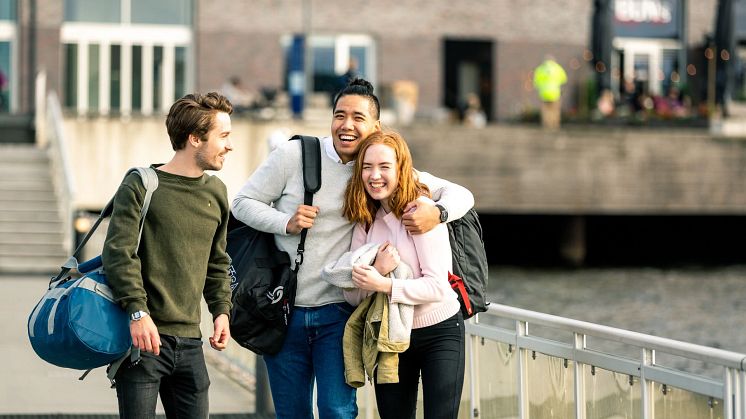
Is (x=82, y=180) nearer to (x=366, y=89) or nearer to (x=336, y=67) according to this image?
(x=336, y=67)

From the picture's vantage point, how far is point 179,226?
4828 millimetres

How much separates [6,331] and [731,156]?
71.4 ft

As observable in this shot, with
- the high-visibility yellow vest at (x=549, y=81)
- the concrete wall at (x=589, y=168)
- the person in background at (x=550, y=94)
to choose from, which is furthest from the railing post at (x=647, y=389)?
the high-visibility yellow vest at (x=549, y=81)

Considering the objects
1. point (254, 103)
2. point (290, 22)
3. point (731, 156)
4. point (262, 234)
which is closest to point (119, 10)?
point (290, 22)

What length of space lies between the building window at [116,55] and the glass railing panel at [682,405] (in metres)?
31.7

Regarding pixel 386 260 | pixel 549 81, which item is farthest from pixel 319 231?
pixel 549 81

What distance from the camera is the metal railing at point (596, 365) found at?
15.6 ft

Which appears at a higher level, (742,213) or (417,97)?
(417,97)

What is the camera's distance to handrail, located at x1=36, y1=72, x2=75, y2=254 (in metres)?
22.6

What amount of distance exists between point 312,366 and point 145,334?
0.90 m

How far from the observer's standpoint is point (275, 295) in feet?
17.1

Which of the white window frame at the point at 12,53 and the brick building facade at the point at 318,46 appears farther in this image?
the brick building facade at the point at 318,46

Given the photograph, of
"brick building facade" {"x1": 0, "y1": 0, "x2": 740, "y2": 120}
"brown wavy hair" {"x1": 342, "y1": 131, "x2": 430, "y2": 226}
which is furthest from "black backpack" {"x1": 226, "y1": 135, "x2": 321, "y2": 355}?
"brick building facade" {"x1": 0, "y1": 0, "x2": 740, "y2": 120}

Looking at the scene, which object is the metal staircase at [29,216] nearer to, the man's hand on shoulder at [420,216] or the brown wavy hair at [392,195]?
the brown wavy hair at [392,195]
